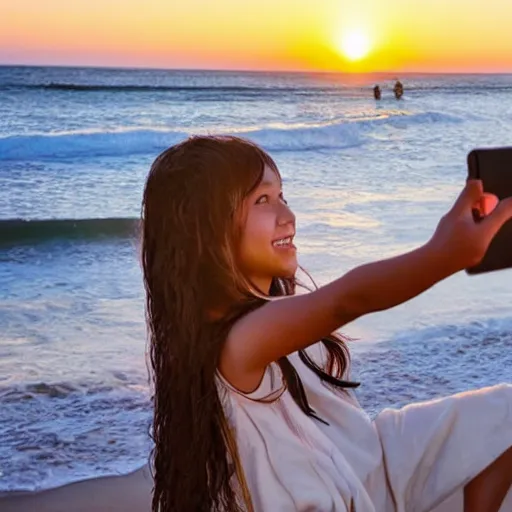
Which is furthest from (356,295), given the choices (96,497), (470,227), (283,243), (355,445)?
(96,497)

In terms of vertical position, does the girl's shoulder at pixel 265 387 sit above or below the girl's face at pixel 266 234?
below

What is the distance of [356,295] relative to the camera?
1661mm

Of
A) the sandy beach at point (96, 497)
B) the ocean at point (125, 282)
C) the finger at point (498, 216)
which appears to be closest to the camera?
the finger at point (498, 216)

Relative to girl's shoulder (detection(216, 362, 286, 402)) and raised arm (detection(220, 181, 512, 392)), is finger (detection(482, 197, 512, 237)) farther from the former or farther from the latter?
girl's shoulder (detection(216, 362, 286, 402))

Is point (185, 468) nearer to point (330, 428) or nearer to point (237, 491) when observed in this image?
point (237, 491)

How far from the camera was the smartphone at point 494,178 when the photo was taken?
5.04 feet

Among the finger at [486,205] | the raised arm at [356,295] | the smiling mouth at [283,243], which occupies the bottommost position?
the raised arm at [356,295]

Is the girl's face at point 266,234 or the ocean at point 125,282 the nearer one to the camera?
the girl's face at point 266,234

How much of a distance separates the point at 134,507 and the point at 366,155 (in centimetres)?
1298

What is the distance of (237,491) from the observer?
2.06 m

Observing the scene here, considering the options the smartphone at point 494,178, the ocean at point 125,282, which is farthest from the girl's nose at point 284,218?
the smartphone at point 494,178

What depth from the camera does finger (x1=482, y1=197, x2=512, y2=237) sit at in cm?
147

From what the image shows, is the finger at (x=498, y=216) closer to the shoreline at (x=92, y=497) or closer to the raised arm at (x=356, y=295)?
the raised arm at (x=356, y=295)

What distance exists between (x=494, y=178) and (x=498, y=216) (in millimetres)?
Answer: 103
